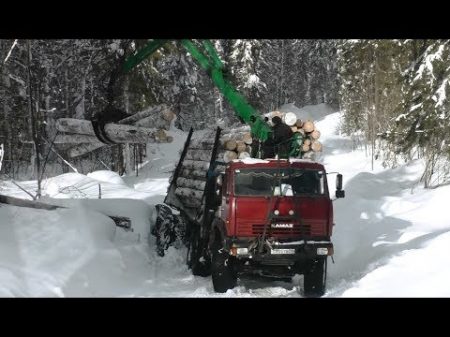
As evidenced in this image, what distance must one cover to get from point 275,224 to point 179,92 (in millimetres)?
27932

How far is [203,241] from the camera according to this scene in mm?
10867

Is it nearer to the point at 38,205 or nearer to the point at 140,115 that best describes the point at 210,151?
the point at 140,115

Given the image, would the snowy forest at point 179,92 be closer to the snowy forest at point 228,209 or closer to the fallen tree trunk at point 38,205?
the snowy forest at point 228,209

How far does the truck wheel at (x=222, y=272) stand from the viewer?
9031 millimetres

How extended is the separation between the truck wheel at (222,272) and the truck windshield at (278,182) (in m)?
1.20

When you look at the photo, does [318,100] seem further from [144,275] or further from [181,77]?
[144,275]

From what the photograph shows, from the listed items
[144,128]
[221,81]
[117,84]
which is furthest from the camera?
[117,84]

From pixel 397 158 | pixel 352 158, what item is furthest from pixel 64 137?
pixel 352 158

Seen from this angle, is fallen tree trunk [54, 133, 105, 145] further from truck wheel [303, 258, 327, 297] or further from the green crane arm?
truck wheel [303, 258, 327, 297]

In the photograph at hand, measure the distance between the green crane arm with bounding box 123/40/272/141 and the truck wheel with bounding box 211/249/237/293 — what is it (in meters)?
2.58

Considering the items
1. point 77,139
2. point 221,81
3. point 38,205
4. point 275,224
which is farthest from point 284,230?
point 77,139

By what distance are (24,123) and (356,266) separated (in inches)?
628

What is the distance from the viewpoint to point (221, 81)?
35.7 feet

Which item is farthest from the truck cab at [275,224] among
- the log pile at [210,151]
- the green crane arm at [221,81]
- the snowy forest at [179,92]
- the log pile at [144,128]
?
the snowy forest at [179,92]
